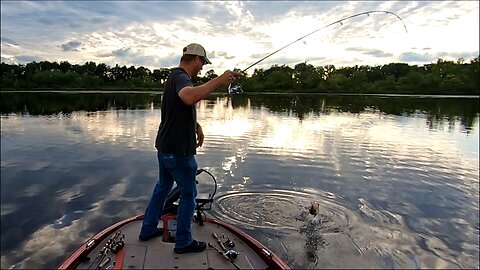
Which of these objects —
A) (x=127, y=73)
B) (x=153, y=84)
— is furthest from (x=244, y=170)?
(x=127, y=73)

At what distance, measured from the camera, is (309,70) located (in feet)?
424

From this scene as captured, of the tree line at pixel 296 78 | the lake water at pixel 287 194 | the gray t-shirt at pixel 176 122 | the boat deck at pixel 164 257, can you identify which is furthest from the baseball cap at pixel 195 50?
the tree line at pixel 296 78

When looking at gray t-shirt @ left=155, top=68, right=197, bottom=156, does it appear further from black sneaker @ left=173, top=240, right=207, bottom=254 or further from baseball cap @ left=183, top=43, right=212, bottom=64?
black sneaker @ left=173, top=240, right=207, bottom=254

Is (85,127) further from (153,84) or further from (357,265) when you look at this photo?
(153,84)

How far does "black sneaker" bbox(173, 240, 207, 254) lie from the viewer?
484 centimetres

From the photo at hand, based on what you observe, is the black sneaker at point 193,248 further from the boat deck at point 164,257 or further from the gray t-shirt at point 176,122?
the gray t-shirt at point 176,122

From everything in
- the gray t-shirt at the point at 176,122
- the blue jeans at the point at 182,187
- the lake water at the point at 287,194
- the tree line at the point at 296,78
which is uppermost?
the tree line at the point at 296,78

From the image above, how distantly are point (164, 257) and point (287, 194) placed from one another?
231 inches

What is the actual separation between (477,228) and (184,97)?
24.0 feet

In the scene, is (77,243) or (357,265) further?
(77,243)

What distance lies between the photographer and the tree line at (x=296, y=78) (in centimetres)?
10750

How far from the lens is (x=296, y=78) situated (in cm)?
12744

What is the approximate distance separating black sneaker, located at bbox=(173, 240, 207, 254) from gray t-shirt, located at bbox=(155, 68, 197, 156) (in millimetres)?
1134

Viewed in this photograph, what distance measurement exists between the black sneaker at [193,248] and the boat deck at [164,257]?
5 centimetres
